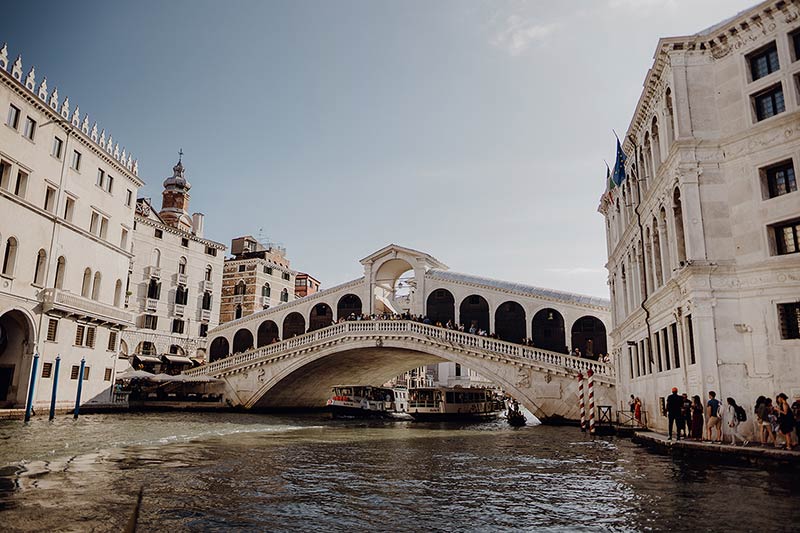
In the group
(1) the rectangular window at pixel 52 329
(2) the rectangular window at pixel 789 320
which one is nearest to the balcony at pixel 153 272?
(1) the rectangular window at pixel 52 329

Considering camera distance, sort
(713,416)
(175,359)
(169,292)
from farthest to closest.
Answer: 1. (169,292)
2. (175,359)
3. (713,416)

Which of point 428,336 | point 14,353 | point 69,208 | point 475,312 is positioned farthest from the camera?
point 475,312

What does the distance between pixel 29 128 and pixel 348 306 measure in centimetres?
2120

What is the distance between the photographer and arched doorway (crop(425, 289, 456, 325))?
36.7m

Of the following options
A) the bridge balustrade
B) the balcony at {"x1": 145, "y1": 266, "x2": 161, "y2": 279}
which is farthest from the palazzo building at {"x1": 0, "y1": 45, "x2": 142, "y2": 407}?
the balcony at {"x1": 145, "y1": 266, "x2": 161, "y2": 279}

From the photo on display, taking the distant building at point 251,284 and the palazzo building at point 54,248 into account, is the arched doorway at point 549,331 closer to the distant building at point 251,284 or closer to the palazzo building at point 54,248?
the palazzo building at point 54,248

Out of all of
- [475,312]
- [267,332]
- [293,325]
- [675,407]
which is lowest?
[675,407]

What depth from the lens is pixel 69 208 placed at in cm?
2711

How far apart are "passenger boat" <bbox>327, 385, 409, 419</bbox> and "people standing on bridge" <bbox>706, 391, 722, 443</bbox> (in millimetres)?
24464

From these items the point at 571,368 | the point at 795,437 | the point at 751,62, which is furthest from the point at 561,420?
the point at 751,62

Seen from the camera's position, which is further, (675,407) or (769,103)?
(769,103)

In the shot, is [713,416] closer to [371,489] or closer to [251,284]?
[371,489]

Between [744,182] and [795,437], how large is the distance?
6.33 metres

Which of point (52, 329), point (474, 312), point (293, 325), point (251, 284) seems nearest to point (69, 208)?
point (52, 329)
